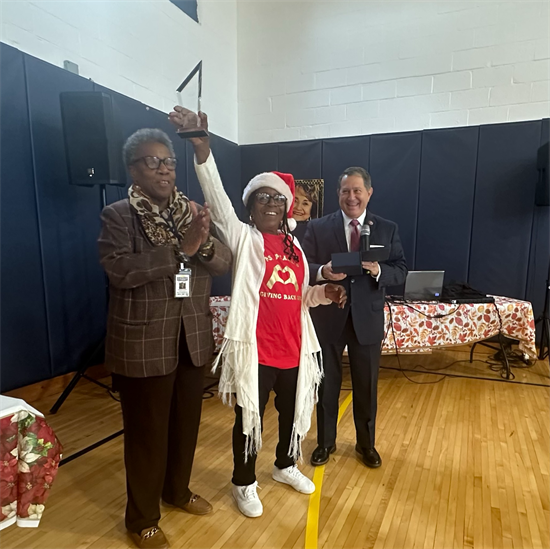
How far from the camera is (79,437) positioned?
236cm

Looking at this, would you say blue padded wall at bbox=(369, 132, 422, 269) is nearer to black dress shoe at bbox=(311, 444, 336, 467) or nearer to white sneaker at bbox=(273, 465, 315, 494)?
black dress shoe at bbox=(311, 444, 336, 467)

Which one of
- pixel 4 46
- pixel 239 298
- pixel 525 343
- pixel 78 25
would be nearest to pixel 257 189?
pixel 239 298

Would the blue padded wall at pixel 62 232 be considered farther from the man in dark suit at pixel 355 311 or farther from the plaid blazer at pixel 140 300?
the man in dark suit at pixel 355 311

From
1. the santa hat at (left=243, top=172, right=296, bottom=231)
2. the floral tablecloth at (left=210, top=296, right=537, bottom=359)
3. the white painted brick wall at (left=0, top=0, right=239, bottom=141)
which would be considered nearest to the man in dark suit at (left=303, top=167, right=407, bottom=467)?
the santa hat at (left=243, top=172, right=296, bottom=231)

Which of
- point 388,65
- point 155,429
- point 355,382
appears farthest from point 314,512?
point 388,65

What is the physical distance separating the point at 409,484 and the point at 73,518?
1.56m

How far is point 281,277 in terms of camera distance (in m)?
1.62

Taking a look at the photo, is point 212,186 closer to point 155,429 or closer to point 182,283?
point 182,283

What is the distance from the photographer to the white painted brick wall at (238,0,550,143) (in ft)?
12.6

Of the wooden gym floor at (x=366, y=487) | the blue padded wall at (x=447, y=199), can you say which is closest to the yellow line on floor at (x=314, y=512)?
the wooden gym floor at (x=366, y=487)

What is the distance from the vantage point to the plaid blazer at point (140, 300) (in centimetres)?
129

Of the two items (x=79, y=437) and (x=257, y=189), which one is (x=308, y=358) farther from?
(x=79, y=437)

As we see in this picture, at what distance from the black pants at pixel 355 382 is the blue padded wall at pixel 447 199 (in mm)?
2580

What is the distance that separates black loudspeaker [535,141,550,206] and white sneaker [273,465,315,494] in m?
3.31
